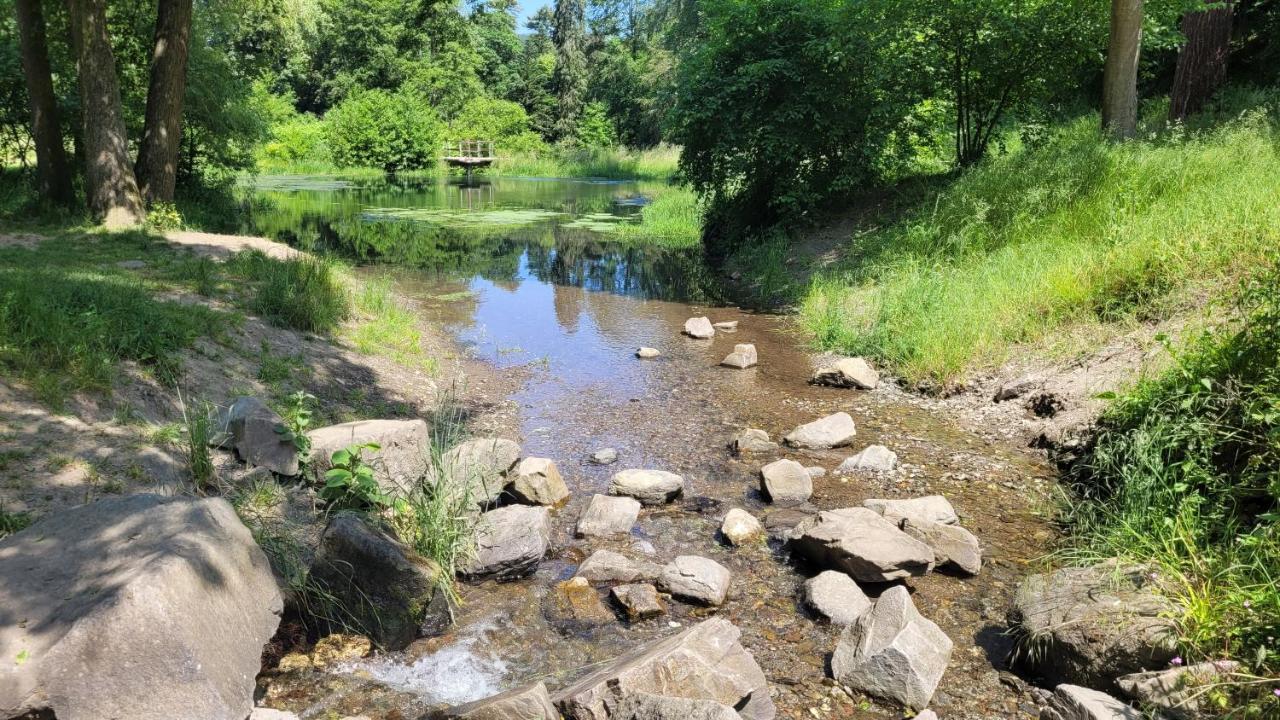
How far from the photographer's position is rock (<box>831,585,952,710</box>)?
3811mm

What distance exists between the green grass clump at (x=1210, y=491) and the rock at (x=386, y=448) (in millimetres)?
4038

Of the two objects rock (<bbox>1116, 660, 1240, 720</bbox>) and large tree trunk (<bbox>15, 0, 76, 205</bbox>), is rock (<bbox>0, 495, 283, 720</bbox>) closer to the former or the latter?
rock (<bbox>1116, 660, 1240, 720</bbox>)

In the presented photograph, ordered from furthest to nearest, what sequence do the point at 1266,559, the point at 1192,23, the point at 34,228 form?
1. the point at 1192,23
2. the point at 34,228
3. the point at 1266,559

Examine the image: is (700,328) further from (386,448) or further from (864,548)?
(864,548)

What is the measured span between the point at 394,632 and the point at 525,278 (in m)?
11.6

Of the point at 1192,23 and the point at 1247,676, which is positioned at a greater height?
the point at 1192,23

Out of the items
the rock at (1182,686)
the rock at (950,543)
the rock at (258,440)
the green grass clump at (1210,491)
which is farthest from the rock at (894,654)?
the rock at (258,440)

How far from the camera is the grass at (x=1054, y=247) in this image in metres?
7.55

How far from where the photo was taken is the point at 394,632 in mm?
4266

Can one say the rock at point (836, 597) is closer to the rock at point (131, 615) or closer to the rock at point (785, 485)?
the rock at point (785, 485)

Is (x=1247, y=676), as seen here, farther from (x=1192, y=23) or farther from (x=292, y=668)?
(x=1192, y=23)

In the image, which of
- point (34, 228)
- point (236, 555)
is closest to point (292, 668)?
point (236, 555)

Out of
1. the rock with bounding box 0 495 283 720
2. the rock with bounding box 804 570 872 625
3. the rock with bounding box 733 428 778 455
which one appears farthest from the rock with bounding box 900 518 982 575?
the rock with bounding box 0 495 283 720

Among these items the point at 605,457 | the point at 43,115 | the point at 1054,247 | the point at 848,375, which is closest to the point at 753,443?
the point at 605,457
